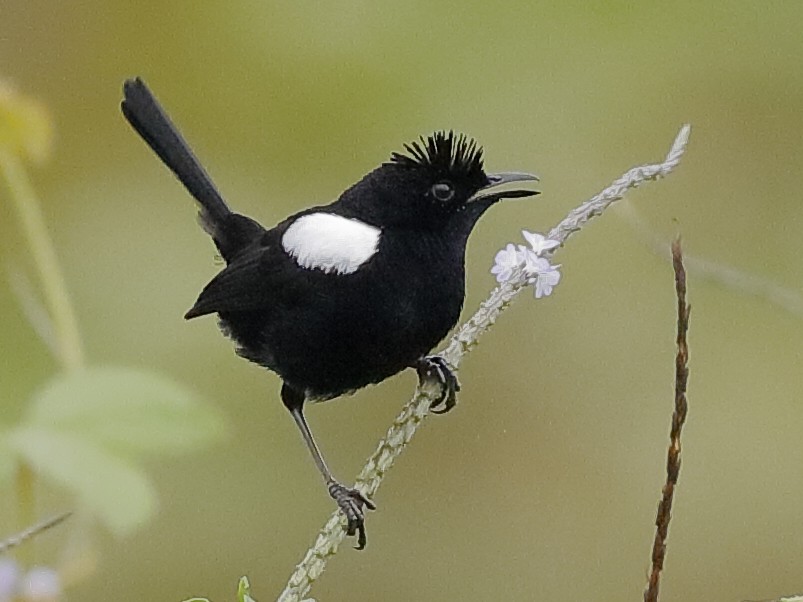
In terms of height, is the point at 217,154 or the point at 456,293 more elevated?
the point at 217,154

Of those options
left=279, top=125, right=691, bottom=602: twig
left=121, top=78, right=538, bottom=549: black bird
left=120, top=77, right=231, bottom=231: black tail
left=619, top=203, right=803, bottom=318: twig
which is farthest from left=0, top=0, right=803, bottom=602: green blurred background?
left=279, top=125, right=691, bottom=602: twig

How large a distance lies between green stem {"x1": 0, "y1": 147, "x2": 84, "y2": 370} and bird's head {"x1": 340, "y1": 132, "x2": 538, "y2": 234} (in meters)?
0.42

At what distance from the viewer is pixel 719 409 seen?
1.05 metres

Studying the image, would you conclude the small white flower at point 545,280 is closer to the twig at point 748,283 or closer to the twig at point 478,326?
the twig at point 478,326

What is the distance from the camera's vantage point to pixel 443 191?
2.41ft

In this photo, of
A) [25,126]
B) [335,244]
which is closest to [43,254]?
[25,126]

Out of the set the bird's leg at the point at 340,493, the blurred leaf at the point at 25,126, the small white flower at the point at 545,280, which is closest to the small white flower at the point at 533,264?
the small white flower at the point at 545,280

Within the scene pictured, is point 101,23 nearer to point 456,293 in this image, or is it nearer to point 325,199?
point 325,199

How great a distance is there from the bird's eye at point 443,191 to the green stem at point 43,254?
18.1 inches

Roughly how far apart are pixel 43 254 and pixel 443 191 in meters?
0.49

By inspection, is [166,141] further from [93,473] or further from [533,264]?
[533,264]

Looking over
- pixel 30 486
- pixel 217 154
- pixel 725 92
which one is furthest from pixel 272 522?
pixel 725 92

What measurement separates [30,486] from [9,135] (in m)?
0.35

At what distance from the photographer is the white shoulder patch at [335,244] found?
745 millimetres
